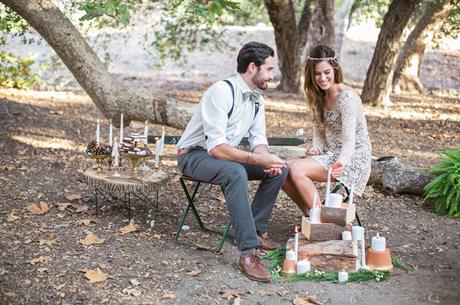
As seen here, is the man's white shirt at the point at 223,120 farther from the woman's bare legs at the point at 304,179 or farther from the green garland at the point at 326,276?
the green garland at the point at 326,276

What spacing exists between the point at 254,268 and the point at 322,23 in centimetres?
908

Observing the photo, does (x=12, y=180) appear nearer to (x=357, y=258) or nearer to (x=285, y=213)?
(x=285, y=213)


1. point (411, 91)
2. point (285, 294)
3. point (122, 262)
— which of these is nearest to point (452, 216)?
point (285, 294)

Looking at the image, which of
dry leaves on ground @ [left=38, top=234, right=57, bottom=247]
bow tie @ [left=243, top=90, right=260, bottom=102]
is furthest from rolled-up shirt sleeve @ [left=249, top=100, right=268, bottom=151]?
dry leaves on ground @ [left=38, top=234, right=57, bottom=247]

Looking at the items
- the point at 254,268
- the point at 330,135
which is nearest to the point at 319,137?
the point at 330,135

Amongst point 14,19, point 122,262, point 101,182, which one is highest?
point 14,19

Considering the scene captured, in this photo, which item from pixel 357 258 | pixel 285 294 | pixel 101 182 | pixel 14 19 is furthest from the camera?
pixel 14 19

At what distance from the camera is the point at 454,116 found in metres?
11.7

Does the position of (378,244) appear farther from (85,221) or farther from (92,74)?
(92,74)

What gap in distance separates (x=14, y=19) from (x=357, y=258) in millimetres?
6181

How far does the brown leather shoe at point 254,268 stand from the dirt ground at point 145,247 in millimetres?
52

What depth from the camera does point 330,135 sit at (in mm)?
5320

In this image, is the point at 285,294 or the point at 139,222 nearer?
the point at 285,294

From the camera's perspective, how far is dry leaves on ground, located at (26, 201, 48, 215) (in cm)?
557
